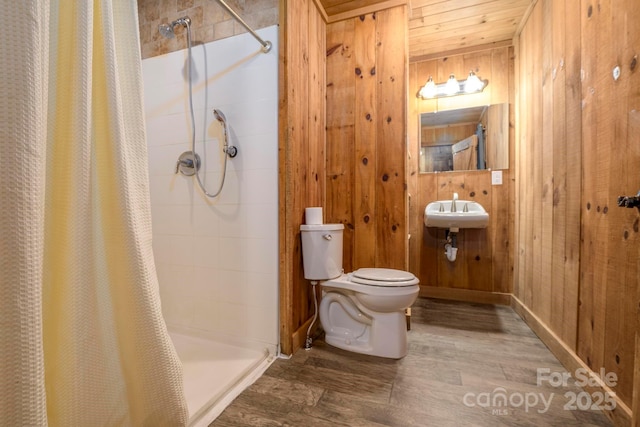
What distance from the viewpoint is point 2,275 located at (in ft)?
1.59

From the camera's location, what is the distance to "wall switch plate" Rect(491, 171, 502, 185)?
2348 mm

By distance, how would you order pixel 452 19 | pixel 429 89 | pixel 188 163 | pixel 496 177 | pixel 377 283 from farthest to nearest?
1. pixel 429 89
2. pixel 496 177
3. pixel 452 19
4. pixel 188 163
5. pixel 377 283

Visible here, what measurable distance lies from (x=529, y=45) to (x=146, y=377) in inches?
117

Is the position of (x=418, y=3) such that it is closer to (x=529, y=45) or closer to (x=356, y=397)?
(x=529, y=45)

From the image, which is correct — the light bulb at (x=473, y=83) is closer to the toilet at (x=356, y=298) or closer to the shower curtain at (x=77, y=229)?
the toilet at (x=356, y=298)

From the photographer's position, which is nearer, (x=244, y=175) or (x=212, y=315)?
(x=244, y=175)

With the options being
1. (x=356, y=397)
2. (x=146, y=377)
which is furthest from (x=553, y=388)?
(x=146, y=377)

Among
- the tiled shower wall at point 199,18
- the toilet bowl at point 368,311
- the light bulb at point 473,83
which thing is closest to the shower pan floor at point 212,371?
the toilet bowl at point 368,311

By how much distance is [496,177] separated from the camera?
7.73 ft

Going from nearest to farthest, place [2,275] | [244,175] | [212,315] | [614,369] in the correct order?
[2,275] < [614,369] < [244,175] < [212,315]

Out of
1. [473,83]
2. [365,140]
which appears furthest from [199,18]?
[473,83]

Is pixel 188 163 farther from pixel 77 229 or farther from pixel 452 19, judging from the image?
pixel 452 19

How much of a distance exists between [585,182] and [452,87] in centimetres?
152

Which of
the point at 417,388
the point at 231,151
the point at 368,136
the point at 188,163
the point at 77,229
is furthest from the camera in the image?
the point at 368,136
